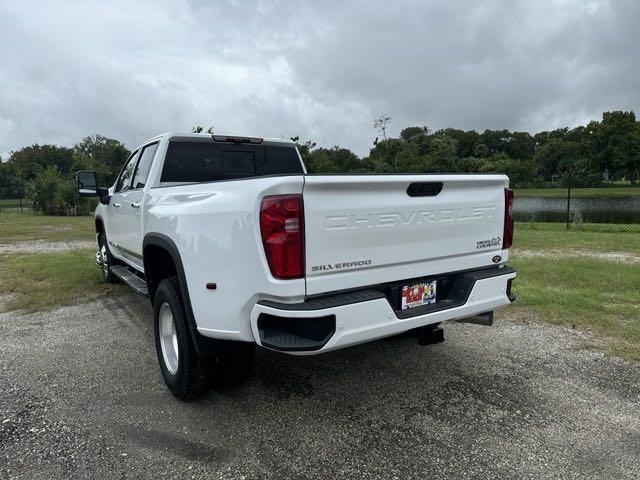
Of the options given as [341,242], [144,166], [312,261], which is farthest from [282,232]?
[144,166]

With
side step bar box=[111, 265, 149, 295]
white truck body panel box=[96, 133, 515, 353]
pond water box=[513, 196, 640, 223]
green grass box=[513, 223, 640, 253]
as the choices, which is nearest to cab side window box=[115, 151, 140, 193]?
side step bar box=[111, 265, 149, 295]

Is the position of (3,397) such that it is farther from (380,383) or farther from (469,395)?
(469,395)

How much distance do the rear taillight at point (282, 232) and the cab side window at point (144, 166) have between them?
2524 millimetres

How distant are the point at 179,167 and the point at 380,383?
8.81 ft

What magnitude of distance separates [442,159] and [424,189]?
36.7 meters

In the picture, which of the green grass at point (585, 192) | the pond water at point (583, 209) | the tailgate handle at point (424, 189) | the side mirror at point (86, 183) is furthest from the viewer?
the pond water at point (583, 209)

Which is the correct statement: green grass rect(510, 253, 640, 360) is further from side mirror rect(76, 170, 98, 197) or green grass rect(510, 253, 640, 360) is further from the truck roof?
side mirror rect(76, 170, 98, 197)

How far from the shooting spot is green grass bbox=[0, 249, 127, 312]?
6.30 m

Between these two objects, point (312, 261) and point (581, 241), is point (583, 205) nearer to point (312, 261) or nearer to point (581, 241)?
point (581, 241)

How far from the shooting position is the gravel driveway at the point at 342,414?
2623mm

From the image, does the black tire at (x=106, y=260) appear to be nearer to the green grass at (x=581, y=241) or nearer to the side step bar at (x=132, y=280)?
the side step bar at (x=132, y=280)

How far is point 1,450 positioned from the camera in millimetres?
2781

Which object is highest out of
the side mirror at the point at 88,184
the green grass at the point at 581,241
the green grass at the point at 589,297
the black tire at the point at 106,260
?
the side mirror at the point at 88,184

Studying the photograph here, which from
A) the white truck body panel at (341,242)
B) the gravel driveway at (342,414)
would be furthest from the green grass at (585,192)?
the white truck body panel at (341,242)
